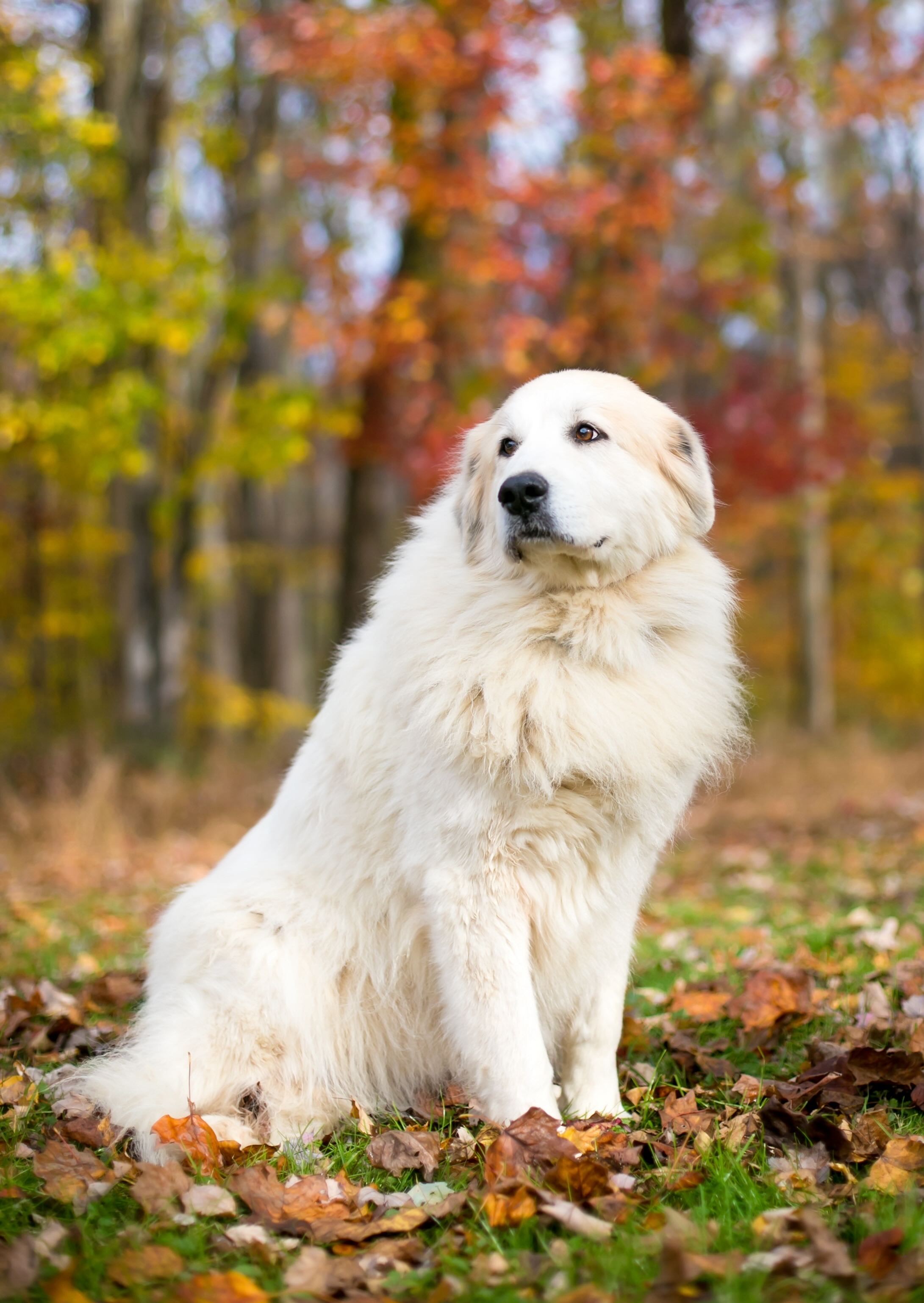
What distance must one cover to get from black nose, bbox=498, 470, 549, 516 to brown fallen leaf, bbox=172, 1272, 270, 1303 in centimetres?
179

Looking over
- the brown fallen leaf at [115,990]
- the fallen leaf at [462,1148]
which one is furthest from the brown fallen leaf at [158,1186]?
the brown fallen leaf at [115,990]

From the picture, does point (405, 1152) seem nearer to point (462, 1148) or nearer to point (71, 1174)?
point (462, 1148)

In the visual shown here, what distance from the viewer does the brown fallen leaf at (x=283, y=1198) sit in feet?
7.54

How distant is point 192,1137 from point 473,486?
185cm

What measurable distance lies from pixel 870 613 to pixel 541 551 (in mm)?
16252

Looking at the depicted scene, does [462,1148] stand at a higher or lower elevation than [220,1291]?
lower

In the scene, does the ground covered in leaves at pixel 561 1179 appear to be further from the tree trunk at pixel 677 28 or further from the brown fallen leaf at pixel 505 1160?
the tree trunk at pixel 677 28

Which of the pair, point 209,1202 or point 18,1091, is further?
point 18,1091

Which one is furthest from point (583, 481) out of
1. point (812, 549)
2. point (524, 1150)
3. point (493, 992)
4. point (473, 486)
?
point (812, 549)

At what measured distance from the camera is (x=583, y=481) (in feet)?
9.12

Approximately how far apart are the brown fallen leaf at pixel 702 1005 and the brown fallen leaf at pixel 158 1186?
1803mm

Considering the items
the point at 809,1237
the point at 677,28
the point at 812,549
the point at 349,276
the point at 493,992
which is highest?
the point at 677,28

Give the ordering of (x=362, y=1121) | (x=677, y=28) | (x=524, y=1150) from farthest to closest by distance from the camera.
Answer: (x=677, y=28) < (x=362, y=1121) < (x=524, y=1150)

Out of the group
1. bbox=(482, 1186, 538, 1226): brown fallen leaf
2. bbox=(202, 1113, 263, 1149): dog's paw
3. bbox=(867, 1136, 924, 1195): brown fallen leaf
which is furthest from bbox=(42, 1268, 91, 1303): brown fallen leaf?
bbox=(867, 1136, 924, 1195): brown fallen leaf
